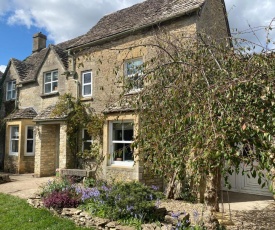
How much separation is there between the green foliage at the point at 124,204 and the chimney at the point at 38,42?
17520 mm

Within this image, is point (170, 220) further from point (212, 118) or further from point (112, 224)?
point (212, 118)

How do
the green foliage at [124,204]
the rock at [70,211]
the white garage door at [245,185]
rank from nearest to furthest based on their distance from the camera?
the green foliage at [124,204] → the rock at [70,211] → the white garage door at [245,185]

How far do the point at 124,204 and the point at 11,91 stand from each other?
626 inches

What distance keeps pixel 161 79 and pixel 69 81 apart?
9.88 meters

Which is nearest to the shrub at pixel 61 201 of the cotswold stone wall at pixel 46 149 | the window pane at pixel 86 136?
the window pane at pixel 86 136

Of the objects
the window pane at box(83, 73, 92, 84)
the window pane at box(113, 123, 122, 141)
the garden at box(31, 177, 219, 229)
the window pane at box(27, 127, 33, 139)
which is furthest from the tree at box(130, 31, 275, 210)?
the window pane at box(27, 127, 33, 139)

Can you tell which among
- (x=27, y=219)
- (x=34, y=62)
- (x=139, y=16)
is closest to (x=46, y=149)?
(x=34, y=62)

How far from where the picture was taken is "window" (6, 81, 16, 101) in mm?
18906

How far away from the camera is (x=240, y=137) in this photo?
3164mm

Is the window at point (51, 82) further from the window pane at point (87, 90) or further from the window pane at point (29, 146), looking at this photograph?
the window pane at point (29, 146)

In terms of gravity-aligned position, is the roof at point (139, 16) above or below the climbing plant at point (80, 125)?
above

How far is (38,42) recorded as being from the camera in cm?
2156

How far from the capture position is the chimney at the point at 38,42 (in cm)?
2153

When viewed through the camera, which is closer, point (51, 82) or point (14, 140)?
point (51, 82)
